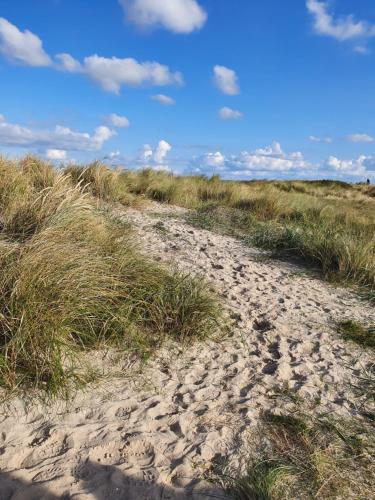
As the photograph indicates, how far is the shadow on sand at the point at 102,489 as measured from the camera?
2225 mm

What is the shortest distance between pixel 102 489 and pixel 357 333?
2895mm

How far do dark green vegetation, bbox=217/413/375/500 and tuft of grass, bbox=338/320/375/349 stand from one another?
51.9 inches

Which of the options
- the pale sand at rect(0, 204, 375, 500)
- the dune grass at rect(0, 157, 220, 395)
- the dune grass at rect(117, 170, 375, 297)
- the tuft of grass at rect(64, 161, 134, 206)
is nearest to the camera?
the pale sand at rect(0, 204, 375, 500)

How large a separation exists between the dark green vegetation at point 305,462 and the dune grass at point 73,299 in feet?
3.98

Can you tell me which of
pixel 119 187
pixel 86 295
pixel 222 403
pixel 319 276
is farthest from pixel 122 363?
pixel 119 187

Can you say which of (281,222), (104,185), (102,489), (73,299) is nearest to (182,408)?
(102,489)

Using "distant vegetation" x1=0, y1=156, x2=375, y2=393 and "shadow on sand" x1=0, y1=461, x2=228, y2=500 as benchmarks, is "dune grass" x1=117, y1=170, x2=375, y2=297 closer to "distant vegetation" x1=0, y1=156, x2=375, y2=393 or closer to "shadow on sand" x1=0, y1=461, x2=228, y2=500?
"distant vegetation" x1=0, y1=156, x2=375, y2=393

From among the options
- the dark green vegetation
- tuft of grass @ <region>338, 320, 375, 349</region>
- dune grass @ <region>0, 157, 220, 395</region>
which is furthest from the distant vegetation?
the dark green vegetation

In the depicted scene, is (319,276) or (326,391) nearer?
(326,391)

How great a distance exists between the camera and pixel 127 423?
9.17 ft

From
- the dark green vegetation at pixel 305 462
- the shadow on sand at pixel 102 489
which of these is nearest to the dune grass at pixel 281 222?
the dark green vegetation at pixel 305 462

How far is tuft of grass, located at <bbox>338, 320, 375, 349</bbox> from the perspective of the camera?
4.14 meters

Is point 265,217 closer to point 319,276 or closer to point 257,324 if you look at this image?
point 319,276

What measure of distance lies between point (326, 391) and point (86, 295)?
198cm
